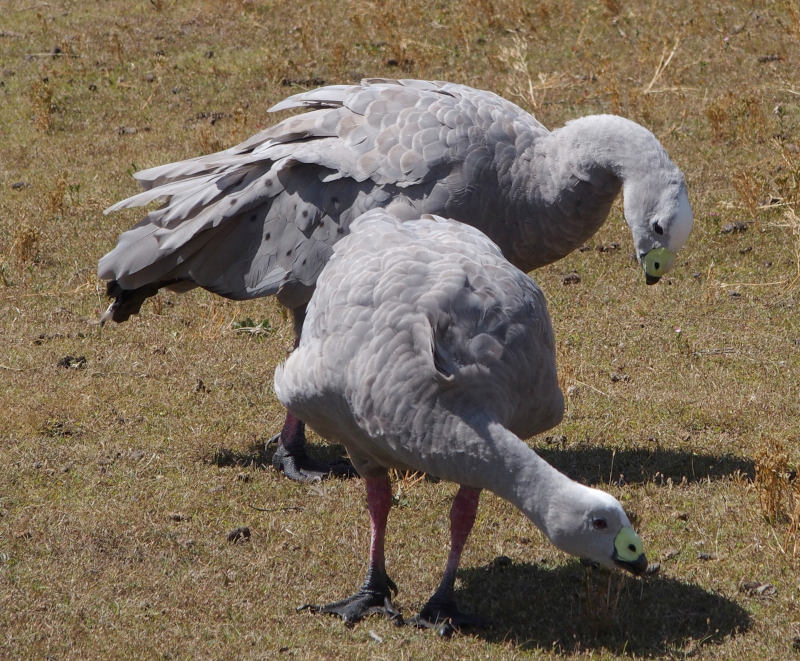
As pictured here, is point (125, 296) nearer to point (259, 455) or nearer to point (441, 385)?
point (259, 455)

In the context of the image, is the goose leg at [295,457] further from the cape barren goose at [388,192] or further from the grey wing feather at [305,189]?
the grey wing feather at [305,189]

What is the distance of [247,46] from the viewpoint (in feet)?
43.4

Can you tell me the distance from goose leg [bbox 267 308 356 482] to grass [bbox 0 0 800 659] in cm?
14

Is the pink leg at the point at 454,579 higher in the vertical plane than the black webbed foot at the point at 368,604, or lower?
higher

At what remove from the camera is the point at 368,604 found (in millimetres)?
5215

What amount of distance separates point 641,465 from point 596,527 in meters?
2.46

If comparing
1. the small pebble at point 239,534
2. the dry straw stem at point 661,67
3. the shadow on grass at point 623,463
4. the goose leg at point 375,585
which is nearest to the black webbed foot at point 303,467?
the shadow on grass at point 623,463

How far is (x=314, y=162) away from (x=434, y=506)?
6.68 feet

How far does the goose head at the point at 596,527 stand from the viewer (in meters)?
4.31

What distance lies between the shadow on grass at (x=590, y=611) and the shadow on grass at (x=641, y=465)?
104cm

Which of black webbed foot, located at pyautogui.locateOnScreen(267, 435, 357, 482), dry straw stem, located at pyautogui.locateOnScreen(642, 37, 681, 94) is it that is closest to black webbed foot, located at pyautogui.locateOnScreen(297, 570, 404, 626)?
black webbed foot, located at pyautogui.locateOnScreen(267, 435, 357, 482)

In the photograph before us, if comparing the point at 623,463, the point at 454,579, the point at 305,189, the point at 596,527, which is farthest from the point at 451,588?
the point at 305,189

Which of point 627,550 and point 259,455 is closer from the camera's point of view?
point 627,550

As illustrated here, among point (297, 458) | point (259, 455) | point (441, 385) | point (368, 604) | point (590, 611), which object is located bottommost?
point (259, 455)
